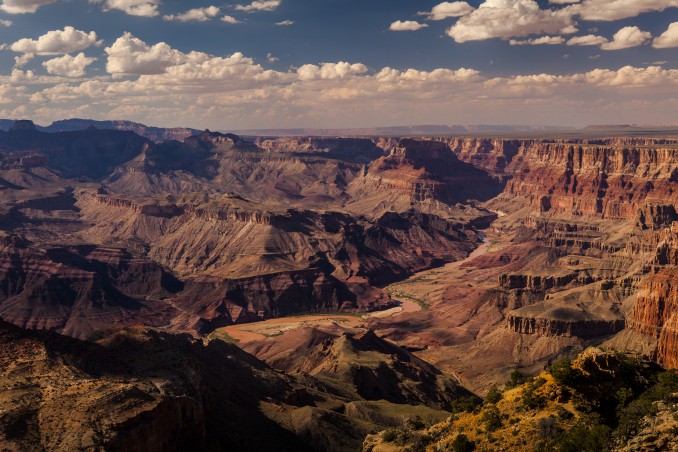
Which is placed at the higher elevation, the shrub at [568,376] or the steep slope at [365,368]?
the shrub at [568,376]

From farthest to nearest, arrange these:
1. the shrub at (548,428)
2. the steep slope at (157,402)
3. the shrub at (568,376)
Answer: the steep slope at (157,402) → the shrub at (568,376) → the shrub at (548,428)

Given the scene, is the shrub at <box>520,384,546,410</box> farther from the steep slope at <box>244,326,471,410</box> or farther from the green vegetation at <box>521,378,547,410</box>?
the steep slope at <box>244,326,471,410</box>

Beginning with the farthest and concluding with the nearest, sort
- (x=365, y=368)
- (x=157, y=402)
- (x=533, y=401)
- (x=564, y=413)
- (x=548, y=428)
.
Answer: (x=365, y=368)
(x=157, y=402)
(x=533, y=401)
(x=564, y=413)
(x=548, y=428)

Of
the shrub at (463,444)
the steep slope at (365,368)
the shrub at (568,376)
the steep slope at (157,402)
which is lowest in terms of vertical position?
the steep slope at (365,368)

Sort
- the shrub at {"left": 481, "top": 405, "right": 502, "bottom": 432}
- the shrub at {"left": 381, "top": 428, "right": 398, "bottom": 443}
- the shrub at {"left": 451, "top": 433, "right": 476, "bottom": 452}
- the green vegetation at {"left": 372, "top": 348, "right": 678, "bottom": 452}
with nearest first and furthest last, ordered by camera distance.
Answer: the green vegetation at {"left": 372, "top": 348, "right": 678, "bottom": 452} < the shrub at {"left": 451, "top": 433, "right": 476, "bottom": 452} < the shrub at {"left": 481, "top": 405, "right": 502, "bottom": 432} < the shrub at {"left": 381, "top": 428, "right": 398, "bottom": 443}

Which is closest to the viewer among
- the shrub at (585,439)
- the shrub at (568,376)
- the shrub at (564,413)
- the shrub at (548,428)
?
the shrub at (585,439)

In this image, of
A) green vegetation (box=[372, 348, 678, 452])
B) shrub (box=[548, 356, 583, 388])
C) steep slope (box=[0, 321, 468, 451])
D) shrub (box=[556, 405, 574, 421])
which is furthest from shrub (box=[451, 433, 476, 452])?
steep slope (box=[0, 321, 468, 451])

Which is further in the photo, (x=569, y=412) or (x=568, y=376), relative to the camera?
(x=568, y=376)

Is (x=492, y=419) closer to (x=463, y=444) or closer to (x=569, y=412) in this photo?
(x=463, y=444)

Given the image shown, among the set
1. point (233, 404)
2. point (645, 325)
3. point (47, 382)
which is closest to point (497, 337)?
point (645, 325)

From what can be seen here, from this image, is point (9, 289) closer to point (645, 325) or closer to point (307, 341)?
point (307, 341)

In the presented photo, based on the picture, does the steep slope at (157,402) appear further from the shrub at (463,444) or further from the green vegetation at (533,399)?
the green vegetation at (533,399)

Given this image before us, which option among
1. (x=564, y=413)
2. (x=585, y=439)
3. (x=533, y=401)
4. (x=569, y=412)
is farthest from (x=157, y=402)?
(x=585, y=439)

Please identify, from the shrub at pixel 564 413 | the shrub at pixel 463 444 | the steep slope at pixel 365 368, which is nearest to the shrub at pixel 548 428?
the shrub at pixel 564 413
